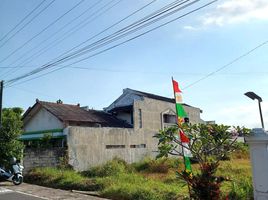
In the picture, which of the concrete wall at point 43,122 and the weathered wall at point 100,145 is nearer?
the weathered wall at point 100,145

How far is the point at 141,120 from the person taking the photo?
25.9 meters

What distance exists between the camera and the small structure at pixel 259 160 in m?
4.65

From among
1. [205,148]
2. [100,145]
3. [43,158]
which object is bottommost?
[205,148]

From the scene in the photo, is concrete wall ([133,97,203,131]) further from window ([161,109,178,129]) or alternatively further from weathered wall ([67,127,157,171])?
weathered wall ([67,127,157,171])

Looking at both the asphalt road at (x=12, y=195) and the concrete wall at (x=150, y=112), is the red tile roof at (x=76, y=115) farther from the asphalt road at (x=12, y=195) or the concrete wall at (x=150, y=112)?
the asphalt road at (x=12, y=195)

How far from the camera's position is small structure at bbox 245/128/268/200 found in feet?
15.3

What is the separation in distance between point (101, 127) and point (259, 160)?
16.6 m

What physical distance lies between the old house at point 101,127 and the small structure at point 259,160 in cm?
1374

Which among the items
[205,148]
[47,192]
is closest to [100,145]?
[47,192]

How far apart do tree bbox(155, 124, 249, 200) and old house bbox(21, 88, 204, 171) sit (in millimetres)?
11724

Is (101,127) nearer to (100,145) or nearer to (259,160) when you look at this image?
(100,145)

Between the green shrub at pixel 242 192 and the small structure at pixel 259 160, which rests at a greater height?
the small structure at pixel 259 160

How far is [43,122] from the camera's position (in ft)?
74.1

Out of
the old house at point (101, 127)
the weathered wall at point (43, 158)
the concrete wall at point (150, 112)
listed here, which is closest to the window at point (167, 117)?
the old house at point (101, 127)
